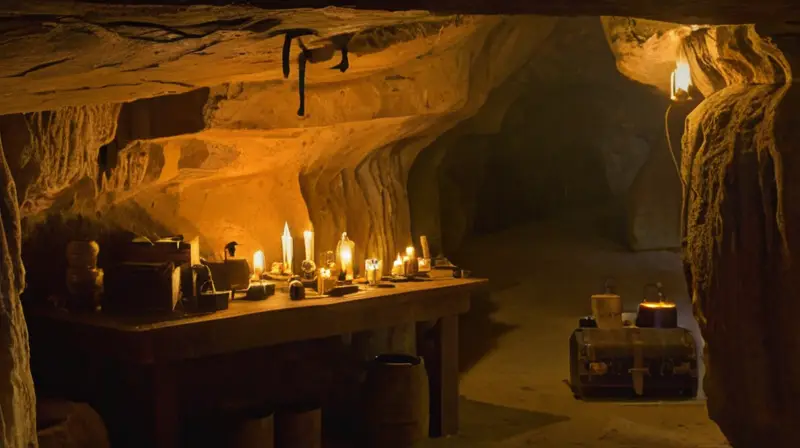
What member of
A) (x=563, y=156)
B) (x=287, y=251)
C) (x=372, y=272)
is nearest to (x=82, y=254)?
(x=287, y=251)

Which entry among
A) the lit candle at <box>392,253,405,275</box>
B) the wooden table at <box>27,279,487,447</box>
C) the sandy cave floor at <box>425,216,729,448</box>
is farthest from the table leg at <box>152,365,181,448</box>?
the lit candle at <box>392,253,405,275</box>

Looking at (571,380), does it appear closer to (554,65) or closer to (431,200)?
(431,200)

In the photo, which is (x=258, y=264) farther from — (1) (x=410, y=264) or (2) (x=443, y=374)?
(2) (x=443, y=374)

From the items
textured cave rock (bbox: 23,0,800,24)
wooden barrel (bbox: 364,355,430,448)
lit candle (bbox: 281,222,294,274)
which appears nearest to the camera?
textured cave rock (bbox: 23,0,800,24)

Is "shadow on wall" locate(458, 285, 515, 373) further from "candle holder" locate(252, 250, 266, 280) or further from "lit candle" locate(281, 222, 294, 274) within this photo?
"candle holder" locate(252, 250, 266, 280)

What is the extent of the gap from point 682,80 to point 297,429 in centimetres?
289

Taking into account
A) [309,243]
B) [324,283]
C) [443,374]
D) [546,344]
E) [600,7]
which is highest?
[600,7]

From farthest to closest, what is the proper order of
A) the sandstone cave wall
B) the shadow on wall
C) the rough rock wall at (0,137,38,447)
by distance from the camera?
the sandstone cave wall, the shadow on wall, the rough rock wall at (0,137,38,447)

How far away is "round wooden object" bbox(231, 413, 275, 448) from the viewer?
15.7ft

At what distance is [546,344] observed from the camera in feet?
27.1

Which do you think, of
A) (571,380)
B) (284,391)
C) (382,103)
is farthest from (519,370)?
(382,103)

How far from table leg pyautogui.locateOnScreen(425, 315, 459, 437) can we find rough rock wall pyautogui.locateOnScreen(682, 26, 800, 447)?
2.00 m

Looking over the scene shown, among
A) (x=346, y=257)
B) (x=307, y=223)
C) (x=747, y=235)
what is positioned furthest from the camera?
(x=307, y=223)

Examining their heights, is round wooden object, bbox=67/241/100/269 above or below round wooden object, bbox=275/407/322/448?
above
